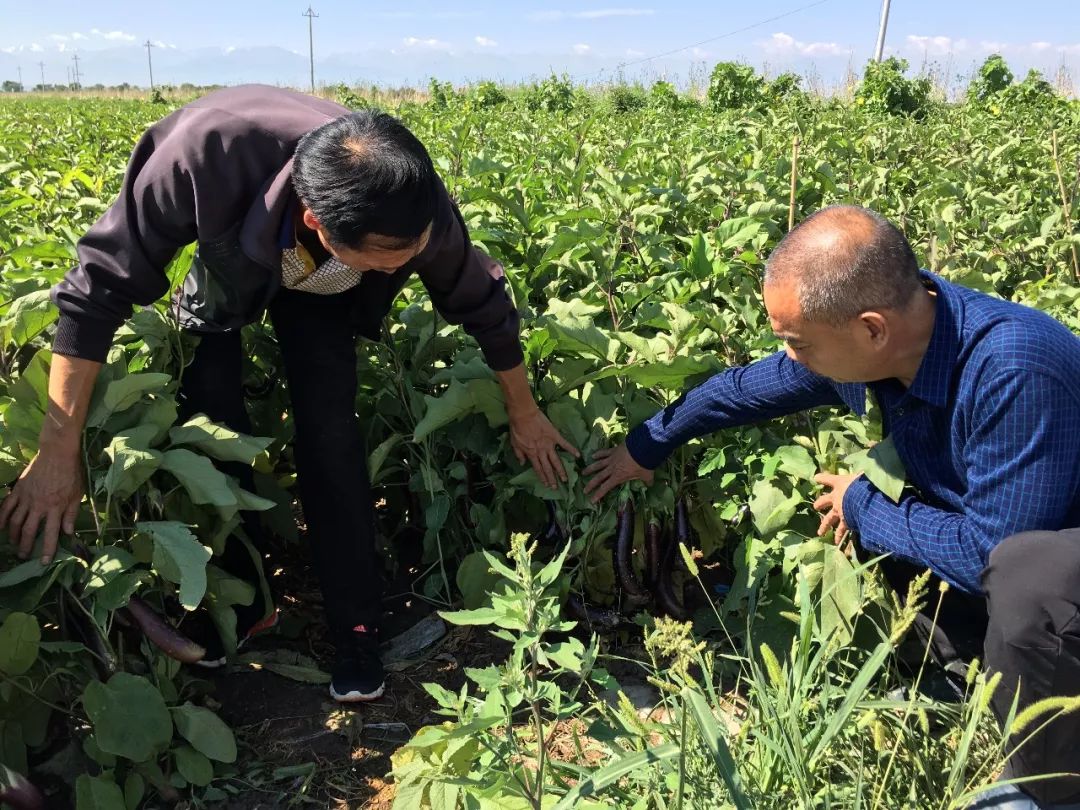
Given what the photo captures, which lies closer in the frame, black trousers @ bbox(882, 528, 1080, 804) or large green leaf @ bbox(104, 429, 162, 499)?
black trousers @ bbox(882, 528, 1080, 804)

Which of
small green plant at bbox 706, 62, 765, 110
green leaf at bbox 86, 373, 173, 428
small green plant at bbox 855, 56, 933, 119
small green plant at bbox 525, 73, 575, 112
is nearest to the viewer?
green leaf at bbox 86, 373, 173, 428

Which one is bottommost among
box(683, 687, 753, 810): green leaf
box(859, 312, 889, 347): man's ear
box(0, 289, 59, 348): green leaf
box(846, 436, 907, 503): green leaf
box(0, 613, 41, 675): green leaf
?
box(0, 613, 41, 675): green leaf

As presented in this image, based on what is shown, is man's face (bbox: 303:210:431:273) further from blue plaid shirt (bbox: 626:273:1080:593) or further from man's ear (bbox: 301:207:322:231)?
blue plaid shirt (bbox: 626:273:1080:593)

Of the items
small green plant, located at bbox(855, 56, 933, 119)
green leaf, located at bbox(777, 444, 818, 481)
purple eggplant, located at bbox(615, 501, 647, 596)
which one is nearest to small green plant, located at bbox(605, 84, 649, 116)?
small green plant, located at bbox(855, 56, 933, 119)

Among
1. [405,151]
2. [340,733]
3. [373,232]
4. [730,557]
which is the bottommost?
[340,733]

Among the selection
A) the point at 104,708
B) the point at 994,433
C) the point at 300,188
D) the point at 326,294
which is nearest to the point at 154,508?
the point at 104,708

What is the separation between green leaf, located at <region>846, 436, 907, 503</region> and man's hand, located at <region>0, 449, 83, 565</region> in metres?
1.58

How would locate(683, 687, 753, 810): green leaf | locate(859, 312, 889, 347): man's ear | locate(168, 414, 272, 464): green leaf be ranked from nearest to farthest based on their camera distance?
locate(683, 687, 753, 810): green leaf < locate(859, 312, 889, 347): man's ear < locate(168, 414, 272, 464): green leaf

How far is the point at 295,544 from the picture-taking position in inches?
113

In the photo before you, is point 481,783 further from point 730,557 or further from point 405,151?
point 730,557

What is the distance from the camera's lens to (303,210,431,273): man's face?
1.75 m

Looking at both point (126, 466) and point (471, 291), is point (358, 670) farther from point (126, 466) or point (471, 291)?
point (471, 291)

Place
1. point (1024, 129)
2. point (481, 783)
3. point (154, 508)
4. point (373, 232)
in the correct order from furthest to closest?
point (1024, 129) → point (154, 508) → point (373, 232) → point (481, 783)

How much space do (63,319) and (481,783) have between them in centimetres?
117
